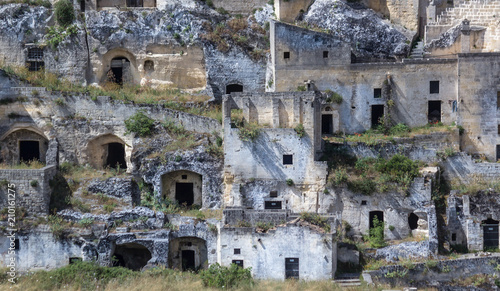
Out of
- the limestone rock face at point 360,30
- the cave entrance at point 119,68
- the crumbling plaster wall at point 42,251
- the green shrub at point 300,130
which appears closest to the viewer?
the crumbling plaster wall at point 42,251

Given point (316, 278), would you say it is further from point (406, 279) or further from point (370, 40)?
point (370, 40)

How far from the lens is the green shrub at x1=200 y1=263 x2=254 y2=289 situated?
3483cm

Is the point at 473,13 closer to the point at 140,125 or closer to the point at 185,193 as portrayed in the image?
the point at 185,193

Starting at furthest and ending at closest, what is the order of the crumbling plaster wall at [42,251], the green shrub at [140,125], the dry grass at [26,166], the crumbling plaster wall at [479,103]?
the crumbling plaster wall at [479,103], the green shrub at [140,125], the dry grass at [26,166], the crumbling plaster wall at [42,251]

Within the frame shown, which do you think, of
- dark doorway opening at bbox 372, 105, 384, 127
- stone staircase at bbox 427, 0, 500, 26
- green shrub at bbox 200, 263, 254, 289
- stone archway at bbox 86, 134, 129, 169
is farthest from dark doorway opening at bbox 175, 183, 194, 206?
stone staircase at bbox 427, 0, 500, 26

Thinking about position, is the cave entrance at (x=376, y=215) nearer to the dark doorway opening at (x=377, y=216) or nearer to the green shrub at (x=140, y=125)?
the dark doorway opening at (x=377, y=216)

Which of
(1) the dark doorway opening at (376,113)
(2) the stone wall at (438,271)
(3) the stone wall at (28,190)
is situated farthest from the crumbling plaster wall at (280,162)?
(3) the stone wall at (28,190)

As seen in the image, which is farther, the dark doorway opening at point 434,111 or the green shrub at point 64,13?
the green shrub at point 64,13

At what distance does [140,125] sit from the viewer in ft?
136

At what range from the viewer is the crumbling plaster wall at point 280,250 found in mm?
36219

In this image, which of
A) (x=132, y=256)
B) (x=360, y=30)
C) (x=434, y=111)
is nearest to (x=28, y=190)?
(x=132, y=256)

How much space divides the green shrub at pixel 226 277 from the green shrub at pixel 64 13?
54.7ft

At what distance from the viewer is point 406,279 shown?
122 feet

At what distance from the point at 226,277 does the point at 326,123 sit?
36.9ft
